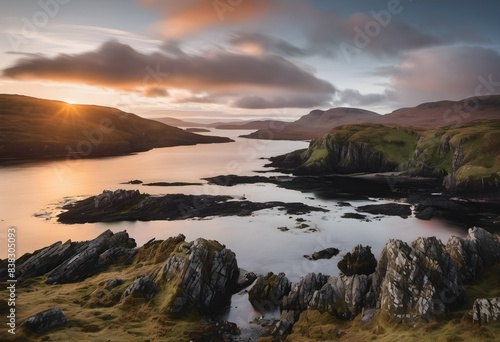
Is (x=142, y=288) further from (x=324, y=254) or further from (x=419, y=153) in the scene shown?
(x=419, y=153)

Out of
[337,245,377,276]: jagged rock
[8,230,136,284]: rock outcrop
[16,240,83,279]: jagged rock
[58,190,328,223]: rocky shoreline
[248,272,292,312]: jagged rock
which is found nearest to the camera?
[248,272,292,312]: jagged rock

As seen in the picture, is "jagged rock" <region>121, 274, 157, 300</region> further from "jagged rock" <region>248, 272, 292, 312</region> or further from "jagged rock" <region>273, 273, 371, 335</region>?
"jagged rock" <region>273, 273, 371, 335</region>

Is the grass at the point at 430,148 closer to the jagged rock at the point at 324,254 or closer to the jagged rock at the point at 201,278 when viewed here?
the jagged rock at the point at 324,254

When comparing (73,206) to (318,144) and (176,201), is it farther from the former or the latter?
(318,144)

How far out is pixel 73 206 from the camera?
342ft

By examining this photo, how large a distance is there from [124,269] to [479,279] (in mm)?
50567

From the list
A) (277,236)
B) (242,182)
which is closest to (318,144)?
(242,182)

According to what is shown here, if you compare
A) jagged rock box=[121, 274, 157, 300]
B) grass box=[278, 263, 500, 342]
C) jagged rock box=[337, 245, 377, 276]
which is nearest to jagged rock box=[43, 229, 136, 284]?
jagged rock box=[121, 274, 157, 300]

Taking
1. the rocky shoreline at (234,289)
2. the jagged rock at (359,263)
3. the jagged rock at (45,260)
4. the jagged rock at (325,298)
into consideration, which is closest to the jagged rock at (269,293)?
the rocky shoreline at (234,289)

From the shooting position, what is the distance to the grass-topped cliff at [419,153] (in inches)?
4542

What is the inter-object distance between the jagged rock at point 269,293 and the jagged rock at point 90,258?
1015 inches

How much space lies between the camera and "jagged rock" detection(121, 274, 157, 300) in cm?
4519

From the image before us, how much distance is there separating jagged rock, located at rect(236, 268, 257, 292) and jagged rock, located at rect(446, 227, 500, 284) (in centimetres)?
2930

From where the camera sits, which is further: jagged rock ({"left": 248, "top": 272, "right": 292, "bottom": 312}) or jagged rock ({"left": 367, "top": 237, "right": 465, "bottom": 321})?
jagged rock ({"left": 248, "top": 272, "right": 292, "bottom": 312})
